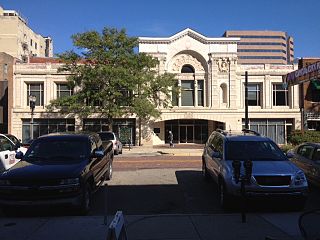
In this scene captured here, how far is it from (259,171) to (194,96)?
1329 inches

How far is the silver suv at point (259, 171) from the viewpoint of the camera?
8867 mm

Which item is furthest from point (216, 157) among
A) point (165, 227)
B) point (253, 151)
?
point (165, 227)

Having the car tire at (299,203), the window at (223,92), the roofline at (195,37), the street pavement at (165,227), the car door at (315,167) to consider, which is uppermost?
the roofline at (195,37)

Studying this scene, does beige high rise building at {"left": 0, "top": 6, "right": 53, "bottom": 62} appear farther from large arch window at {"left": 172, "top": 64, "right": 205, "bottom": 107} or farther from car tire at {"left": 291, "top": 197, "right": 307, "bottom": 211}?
car tire at {"left": 291, "top": 197, "right": 307, "bottom": 211}

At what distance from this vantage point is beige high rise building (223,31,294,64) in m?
156

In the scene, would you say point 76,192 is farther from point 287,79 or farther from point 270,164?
point 287,79

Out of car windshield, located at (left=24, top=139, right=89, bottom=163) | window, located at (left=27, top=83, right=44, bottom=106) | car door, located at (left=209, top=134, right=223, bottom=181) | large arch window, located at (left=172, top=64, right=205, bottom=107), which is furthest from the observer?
large arch window, located at (left=172, top=64, right=205, bottom=107)

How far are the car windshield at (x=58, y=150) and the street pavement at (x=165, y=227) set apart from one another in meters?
1.64

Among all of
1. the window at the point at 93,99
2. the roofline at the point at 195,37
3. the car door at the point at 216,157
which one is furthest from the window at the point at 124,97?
the car door at the point at 216,157

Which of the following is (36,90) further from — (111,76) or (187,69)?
(187,69)

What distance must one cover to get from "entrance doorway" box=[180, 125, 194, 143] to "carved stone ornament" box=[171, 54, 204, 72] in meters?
6.12

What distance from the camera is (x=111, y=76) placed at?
33.5m

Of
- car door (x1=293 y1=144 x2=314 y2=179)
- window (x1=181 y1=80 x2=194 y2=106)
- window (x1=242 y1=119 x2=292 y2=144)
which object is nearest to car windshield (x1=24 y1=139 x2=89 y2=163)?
car door (x1=293 y1=144 x2=314 y2=179)

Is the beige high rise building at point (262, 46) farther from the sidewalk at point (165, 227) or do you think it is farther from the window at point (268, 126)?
the sidewalk at point (165, 227)
